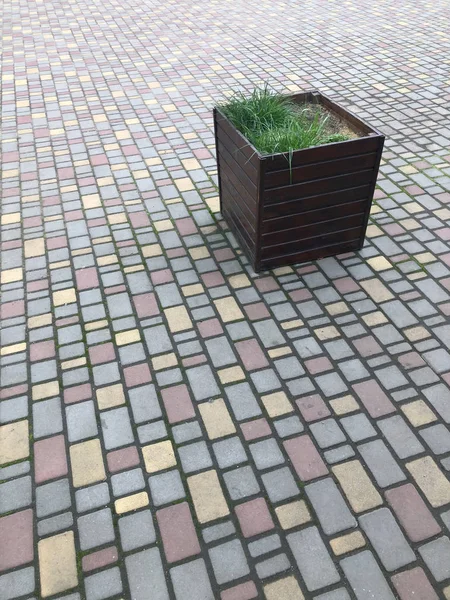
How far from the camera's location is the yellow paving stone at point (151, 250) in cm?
379

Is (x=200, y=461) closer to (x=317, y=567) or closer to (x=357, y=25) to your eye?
(x=317, y=567)

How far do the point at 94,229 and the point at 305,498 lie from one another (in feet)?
8.58

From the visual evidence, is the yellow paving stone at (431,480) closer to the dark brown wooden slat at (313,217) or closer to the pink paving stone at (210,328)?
the pink paving stone at (210,328)

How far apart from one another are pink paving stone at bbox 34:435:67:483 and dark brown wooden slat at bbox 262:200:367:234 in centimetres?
176

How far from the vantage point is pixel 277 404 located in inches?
108

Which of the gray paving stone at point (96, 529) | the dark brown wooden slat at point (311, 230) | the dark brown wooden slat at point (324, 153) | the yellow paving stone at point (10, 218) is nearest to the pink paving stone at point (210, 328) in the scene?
the dark brown wooden slat at point (311, 230)

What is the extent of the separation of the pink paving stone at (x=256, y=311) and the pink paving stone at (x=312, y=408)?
Result: 0.67 meters

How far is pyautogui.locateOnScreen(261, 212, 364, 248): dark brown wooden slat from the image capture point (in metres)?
3.44

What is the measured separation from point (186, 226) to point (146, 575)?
2.56 meters

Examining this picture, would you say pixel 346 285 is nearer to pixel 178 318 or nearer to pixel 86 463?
pixel 178 318

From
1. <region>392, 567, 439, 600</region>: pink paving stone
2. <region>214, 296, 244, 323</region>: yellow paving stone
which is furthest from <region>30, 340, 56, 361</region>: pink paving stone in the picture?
<region>392, 567, 439, 600</region>: pink paving stone

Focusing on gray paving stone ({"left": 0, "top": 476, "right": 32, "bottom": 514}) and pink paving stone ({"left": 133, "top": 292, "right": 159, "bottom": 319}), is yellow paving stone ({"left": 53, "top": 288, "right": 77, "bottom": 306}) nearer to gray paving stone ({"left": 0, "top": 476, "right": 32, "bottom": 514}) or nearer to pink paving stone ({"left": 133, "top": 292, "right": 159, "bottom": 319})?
pink paving stone ({"left": 133, "top": 292, "right": 159, "bottom": 319})

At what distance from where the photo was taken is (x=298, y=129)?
3316 millimetres

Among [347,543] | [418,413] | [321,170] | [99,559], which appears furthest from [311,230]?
[99,559]
